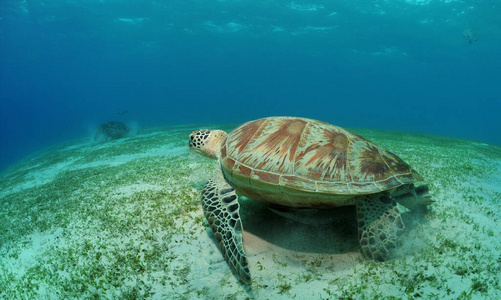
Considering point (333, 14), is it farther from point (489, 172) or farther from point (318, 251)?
point (318, 251)

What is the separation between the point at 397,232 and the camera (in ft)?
10.7

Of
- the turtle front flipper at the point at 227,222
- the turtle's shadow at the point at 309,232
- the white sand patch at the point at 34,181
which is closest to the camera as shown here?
the turtle front flipper at the point at 227,222

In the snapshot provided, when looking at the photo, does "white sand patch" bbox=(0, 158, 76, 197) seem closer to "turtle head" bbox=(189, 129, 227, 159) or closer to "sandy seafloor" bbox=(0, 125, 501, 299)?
"sandy seafloor" bbox=(0, 125, 501, 299)

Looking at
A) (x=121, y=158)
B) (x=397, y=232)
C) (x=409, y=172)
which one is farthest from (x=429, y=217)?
(x=121, y=158)

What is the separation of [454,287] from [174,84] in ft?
618

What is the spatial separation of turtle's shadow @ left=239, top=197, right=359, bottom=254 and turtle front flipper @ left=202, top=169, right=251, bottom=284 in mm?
650

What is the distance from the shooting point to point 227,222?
3500mm

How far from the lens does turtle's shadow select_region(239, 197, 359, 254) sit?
3562 mm

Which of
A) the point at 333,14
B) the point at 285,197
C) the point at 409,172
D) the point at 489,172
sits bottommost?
the point at 489,172

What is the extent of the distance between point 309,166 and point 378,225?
124cm

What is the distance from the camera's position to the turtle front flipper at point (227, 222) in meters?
3.04

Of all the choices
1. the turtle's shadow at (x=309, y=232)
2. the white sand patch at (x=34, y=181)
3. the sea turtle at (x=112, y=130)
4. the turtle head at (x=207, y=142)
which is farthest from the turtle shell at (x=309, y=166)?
the sea turtle at (x=112, y=130)

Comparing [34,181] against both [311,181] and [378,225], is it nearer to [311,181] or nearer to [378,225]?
[311,181]

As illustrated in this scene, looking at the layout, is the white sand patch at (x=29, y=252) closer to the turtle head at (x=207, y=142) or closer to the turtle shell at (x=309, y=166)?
the turtle head at (x=207, y=142)
